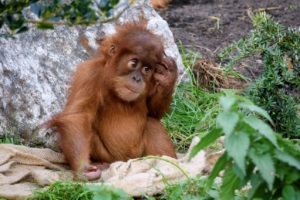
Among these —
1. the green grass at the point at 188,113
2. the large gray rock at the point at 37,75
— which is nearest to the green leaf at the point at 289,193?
the green grass at the point at 188,113

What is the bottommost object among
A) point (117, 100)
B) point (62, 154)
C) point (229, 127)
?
point (62, 154)

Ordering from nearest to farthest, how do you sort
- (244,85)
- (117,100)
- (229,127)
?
(229,127) → (117,100) → (244,85)

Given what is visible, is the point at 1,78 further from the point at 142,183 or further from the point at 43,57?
the point at 142,183

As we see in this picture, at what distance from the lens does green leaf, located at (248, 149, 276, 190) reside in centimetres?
279

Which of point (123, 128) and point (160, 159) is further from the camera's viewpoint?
point (123, 128)

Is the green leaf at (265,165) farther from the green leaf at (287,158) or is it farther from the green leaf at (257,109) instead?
the green leaf at (257,109)

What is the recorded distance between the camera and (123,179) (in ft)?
14.7

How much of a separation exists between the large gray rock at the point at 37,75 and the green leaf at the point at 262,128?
8.74ft

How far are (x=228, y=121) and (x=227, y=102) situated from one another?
0.24ft

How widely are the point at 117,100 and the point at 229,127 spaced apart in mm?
2313

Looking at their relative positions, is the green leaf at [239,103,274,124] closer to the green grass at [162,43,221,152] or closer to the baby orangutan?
the baby orangutan

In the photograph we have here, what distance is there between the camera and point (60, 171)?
493 cm

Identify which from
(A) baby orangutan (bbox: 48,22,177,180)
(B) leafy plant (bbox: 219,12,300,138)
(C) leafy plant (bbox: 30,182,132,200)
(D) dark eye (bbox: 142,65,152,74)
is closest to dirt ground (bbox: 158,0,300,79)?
(B) leafy plant (bbox: 219,12,300,138)

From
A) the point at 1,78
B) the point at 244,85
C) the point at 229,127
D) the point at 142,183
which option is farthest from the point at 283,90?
the point at 229,127
